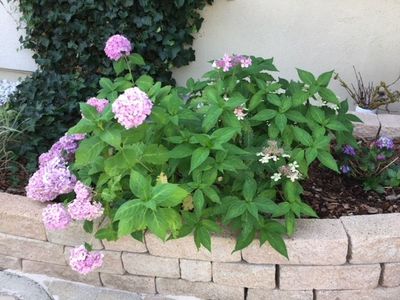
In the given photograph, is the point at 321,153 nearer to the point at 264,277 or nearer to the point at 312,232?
the point at 312,232

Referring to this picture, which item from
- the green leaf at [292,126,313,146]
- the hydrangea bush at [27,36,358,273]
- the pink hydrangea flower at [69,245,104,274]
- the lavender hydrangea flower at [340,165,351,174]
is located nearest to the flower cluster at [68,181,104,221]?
the hydrangea bush at [27,36,358,273]

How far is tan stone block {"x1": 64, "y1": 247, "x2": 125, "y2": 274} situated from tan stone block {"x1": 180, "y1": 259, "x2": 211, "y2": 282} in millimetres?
290

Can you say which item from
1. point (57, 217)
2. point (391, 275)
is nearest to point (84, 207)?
point (57, 217)

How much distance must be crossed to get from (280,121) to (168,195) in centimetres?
64

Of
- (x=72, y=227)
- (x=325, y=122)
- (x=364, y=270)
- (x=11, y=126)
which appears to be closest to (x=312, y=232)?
(x=364, y=270)

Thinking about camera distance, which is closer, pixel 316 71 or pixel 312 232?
pixel 312 232

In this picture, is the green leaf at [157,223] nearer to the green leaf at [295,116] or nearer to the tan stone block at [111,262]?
the tan stone block at [111,262]

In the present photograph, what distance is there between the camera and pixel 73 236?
236 centimetres

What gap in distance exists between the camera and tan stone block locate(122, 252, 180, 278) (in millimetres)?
2293

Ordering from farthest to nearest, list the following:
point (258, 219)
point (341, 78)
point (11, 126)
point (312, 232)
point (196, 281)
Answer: point (341, 78)
point (11, 126)
point (196, 281)
point (312, 232)
point (258, 219)

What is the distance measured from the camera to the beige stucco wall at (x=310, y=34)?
342cm

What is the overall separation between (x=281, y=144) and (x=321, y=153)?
191mm

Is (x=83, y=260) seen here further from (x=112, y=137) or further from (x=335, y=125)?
(x=335, y=125)

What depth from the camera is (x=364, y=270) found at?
7.12 ft
